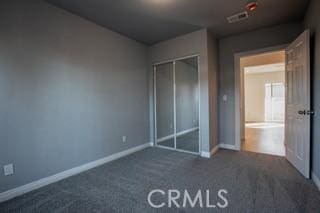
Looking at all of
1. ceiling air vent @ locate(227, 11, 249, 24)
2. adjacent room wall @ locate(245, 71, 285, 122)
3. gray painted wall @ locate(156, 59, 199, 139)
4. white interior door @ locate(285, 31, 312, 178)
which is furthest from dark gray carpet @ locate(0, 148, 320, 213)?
adjacent room wall @ locate(245, 71, 285, 122)

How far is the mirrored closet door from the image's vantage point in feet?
12.2

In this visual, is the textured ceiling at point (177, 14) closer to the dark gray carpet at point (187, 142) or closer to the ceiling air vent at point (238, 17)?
the ceiling air vent at point (238, 17)

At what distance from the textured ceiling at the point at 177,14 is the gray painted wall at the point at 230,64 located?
0.22m

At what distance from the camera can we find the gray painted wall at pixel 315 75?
7.30 ft

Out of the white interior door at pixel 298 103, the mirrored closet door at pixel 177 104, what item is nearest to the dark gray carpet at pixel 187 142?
the mirrored closet door at pixel 177 104

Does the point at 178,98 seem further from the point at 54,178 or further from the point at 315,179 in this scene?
the point at 54,178

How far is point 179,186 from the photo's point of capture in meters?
2.28

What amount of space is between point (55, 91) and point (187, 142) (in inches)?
117

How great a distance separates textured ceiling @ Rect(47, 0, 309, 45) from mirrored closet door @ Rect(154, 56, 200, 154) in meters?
0.78

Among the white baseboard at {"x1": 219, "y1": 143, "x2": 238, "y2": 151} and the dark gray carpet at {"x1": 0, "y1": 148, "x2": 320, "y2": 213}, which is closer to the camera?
the dark gray carpet at {"x1": 0, "y1": 148, "x2": 320, "y2": 213}

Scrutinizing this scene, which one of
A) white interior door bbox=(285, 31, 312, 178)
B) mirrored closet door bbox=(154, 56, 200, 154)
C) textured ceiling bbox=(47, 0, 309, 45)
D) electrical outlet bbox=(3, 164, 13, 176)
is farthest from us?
mirrored closet door bbox=(154, 56, 200, 154)

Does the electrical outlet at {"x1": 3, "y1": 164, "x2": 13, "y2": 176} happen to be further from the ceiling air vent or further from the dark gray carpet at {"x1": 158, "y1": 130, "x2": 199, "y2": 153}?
the ceiling air vent

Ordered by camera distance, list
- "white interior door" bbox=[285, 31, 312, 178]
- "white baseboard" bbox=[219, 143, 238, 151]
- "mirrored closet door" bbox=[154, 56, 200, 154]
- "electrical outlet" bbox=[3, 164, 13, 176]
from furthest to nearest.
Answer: "white baseboard" bbox=[219, 143, 238, 151] → "mirrored closet door" bbox=[154, 56, 200, 154] → "white interior door" bbox=[285, 31, 312, 178] → "electrical outlet" bbox=[3, 164, 13, 176]

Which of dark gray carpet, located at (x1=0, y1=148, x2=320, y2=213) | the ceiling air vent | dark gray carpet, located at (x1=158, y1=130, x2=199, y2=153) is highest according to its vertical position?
the ceiling air vent
